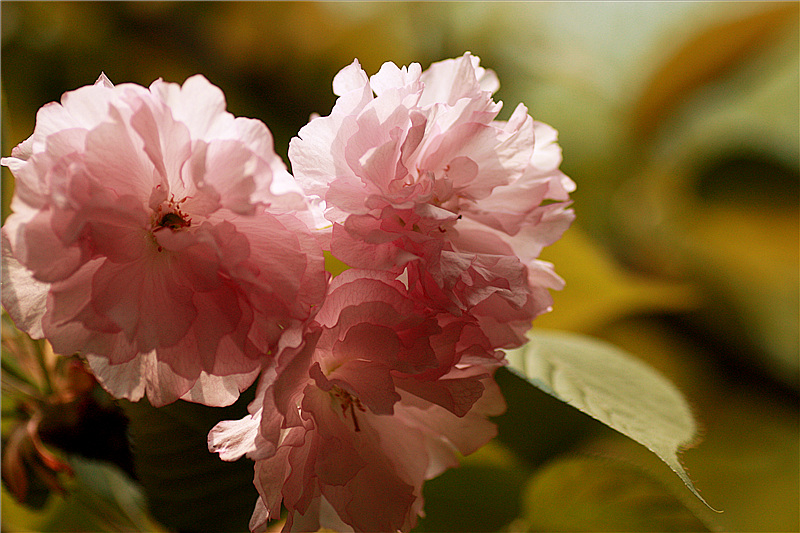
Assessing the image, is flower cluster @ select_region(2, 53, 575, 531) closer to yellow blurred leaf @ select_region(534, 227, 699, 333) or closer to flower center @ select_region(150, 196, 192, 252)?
flower center @ select_region(150, 196, 192, 252)

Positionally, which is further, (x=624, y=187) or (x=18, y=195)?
(x=624, y=187)

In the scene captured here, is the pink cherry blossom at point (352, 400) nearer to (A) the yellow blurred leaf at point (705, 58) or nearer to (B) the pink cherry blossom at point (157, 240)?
(B) the pink cherry blossom at point (157, 240)

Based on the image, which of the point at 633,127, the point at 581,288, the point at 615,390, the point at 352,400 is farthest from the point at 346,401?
the point at 633,127

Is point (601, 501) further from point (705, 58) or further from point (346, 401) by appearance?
point (705, 58)

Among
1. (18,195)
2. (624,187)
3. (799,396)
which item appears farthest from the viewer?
(624,187)

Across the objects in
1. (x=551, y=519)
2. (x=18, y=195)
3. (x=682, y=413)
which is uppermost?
(x=18, y=195)

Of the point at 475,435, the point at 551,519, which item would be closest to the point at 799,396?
the point at 551,519

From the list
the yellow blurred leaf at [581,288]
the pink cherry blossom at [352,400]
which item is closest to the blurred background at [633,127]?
the yellow blurred leaf at [581,288]

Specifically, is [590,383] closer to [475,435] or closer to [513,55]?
[475,435]
